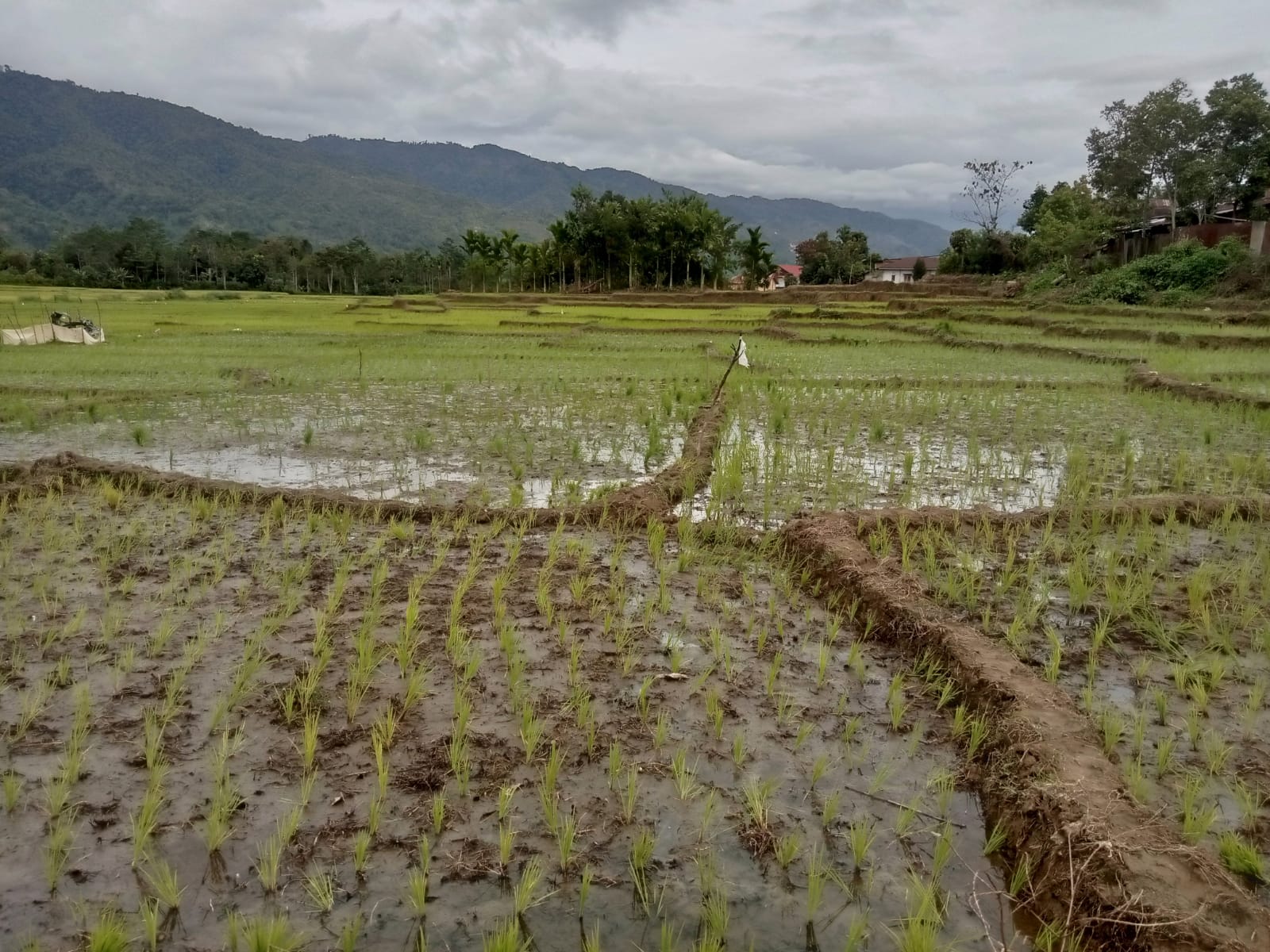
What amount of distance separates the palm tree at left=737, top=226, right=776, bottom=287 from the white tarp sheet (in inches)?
1157

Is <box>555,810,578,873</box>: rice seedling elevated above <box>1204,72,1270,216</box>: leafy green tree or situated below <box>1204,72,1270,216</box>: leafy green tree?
below

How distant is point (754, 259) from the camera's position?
40.1 m

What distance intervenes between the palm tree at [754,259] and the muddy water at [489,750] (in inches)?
1462

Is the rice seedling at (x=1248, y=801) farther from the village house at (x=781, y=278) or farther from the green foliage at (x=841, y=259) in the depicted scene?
the village house at (x=781, y=278)

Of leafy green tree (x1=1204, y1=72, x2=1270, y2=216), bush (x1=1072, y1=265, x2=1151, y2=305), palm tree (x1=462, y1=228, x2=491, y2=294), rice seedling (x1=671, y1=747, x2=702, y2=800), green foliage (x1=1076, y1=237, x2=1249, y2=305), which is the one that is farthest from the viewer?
palm tree (x1=462, y1=228, x2=491, y2=294)

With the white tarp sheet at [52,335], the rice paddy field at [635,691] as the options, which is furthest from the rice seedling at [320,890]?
the white tarp sheet at [52,335]

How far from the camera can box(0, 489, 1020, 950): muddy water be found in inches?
78.5

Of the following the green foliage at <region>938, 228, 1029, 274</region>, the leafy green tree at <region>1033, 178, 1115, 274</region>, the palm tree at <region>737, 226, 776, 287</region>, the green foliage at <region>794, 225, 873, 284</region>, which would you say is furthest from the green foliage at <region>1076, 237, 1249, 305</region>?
the green foliage at <region>794, 225, 873, 284</region>

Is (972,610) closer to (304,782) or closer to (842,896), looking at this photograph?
(842,896)

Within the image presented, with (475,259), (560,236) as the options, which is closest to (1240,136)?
(560,236)

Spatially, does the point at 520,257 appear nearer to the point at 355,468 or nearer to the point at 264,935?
the point at 355,468

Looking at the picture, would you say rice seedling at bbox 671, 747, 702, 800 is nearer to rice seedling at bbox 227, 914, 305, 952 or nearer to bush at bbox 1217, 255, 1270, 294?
rice seedling at bbox 227, 914, 305, 952

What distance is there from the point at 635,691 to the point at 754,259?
39.2 metres

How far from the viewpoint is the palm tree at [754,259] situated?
39312 millimetres
